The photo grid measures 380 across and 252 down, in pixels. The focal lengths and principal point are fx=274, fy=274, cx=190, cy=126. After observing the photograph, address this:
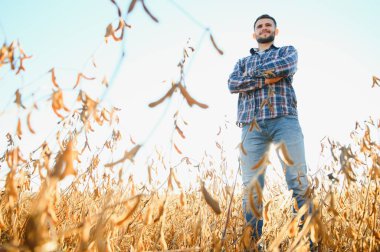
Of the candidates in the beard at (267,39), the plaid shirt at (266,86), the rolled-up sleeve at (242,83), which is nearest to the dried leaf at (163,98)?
the plaid shirt at (266,86)

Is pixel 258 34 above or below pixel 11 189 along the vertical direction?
above

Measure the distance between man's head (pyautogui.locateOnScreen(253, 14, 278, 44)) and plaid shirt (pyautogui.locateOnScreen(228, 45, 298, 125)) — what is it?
0.14 m

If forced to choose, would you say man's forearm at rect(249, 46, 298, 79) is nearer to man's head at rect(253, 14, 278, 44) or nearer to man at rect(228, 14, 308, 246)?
man at rect(228, 14, 308, 246)

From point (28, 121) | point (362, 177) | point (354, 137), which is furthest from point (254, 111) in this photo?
point (28, 121)

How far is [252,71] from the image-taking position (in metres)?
2.13

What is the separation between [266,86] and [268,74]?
6.4 inches

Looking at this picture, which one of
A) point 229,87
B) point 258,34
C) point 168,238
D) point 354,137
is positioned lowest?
point 168,238

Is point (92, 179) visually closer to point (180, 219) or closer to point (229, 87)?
point (180, 219)

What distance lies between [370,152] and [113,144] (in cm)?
136

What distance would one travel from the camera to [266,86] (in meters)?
2.14

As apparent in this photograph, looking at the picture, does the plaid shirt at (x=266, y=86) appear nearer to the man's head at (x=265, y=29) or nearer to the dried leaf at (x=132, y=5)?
the man's head at (x=265, y=29)

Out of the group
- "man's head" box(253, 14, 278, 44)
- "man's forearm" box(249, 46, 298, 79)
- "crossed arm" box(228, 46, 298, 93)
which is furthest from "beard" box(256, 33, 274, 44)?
"man's forearm" box(249, 46, 298, 79)

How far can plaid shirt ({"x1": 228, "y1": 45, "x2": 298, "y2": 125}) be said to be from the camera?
2.03 meters

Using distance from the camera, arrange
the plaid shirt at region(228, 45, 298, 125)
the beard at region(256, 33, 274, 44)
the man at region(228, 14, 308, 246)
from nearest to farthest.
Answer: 1. the man at region(228, 14, 308, 246)
2. the plaid shirt at region(228, 45, 298, 125)
3. the beard at region(256, 33, 274, 44)
